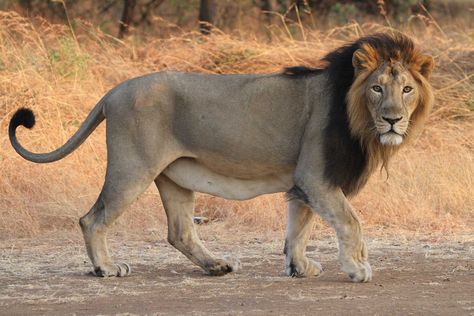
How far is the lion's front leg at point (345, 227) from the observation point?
5375mm

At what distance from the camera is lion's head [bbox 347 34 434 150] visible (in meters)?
A: 5.35

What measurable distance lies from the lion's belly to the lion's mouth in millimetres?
706

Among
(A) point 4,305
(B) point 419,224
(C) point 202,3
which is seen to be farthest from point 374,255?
(C) point 202,3

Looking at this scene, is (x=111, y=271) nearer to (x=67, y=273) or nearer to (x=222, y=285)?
(x=67, y=273)

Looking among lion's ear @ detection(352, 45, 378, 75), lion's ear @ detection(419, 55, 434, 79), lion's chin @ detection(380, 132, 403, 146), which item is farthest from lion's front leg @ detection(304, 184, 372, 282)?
lion's ear @ detection(419, 55, 434, 79)

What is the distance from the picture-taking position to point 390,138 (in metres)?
5.33

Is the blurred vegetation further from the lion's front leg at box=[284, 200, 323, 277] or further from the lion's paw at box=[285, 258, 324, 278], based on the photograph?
the lion's paw at box=[285, 258, 324, 278]

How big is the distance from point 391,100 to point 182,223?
143cm

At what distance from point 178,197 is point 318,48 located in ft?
18.0

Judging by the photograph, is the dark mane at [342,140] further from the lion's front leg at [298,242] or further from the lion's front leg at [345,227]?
the lion's front leg at [298,242]

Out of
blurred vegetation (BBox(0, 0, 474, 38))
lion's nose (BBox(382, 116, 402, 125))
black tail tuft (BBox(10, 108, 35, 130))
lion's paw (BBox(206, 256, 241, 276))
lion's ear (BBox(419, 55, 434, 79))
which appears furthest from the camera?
blurred vegetation (BBox(0, 0, 474, 38))

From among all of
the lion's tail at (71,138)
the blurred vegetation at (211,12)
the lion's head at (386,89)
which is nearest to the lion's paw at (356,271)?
the lion's head at (386,89)

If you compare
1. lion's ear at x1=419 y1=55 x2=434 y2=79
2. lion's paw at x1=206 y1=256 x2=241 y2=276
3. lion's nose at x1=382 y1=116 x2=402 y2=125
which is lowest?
lion's paw at x1=206 y1=256 x2=241 y2=276

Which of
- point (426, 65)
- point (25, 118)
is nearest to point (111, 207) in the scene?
point (25, 118)
